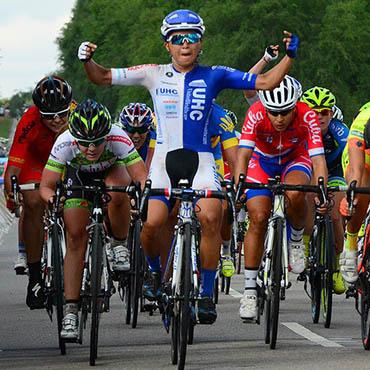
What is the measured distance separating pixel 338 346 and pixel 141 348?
143 cm

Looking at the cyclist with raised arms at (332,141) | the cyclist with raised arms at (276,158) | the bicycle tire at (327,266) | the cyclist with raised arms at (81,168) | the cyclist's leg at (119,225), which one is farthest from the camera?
the cyclist with raised arms at (332,141)

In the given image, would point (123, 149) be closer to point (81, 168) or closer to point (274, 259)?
point (81, 168)

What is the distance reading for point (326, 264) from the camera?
11.9m

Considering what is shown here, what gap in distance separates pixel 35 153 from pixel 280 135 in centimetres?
257

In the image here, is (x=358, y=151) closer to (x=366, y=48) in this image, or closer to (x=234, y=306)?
(x=234, y=306)

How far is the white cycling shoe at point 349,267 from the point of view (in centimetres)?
1065

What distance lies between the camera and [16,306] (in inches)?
557

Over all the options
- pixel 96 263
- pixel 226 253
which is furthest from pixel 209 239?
pixel 226 253

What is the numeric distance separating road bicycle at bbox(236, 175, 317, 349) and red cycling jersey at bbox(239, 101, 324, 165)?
1.80 ft

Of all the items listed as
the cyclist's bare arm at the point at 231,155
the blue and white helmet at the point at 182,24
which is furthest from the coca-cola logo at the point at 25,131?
the blue and white helmet at the point at 182,24

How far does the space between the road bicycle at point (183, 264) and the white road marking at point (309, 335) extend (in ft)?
4.62

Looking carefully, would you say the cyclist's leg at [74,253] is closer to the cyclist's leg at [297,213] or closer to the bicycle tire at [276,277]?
the bicycle tire at [276,277]

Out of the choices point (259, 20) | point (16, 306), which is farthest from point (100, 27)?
point (16, 306)

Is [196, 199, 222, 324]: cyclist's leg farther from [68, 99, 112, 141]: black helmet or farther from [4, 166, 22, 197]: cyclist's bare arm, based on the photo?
[4, 166, 22, 197]: cyclist's bare arm
